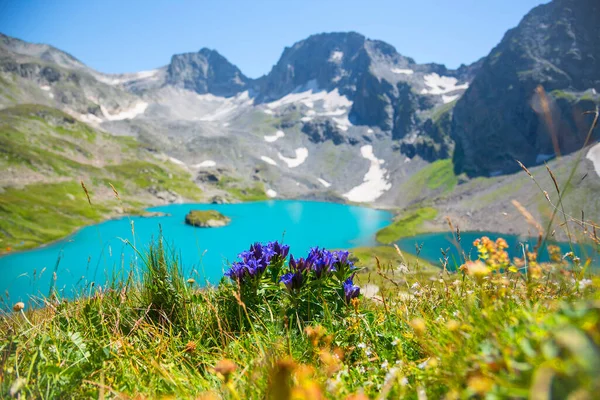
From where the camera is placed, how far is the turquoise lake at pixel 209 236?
60.8 metres

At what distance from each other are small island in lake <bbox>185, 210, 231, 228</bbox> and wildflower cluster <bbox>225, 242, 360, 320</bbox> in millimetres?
122898

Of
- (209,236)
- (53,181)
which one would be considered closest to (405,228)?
(209,236)

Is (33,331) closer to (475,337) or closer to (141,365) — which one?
(141,365)

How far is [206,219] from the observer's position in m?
129

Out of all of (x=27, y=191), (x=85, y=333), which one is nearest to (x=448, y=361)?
(x=85, y=333)

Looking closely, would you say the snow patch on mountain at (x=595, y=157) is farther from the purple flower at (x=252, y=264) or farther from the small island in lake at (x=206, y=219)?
the purple flower at (x=252, y=264)

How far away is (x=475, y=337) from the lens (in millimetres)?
2408

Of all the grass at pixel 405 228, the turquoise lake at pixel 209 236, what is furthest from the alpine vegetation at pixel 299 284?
the grass at pixel 405 228

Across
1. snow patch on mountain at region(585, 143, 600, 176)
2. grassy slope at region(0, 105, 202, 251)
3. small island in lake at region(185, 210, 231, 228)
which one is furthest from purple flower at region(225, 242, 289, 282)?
snow patch on mountain at region(585, 143, 600, 176)

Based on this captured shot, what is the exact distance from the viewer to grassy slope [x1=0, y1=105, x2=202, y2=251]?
97.8 m

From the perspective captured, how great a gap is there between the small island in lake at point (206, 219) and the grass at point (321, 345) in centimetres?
12227

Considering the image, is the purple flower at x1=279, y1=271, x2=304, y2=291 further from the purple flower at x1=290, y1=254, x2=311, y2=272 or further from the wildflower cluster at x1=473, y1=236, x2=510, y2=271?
the wildflower cluster at x1=473, y1=236, x2=510, y2=271

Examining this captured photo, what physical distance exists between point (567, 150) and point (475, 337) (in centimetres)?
21892

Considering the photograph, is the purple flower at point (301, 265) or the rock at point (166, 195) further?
the rock at point (166, 195)
